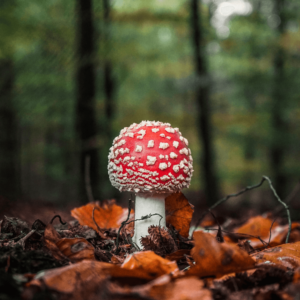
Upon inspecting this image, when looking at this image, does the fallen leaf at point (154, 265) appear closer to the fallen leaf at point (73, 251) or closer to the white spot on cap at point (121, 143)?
the fallen leaf at point (73, 251)

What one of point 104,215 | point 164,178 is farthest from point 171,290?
point 104,215

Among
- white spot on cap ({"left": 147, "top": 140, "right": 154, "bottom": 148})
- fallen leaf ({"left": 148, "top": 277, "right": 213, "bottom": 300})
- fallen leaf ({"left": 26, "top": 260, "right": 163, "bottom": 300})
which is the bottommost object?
fallen leaf ({"left": 148, "top": 277, "right": 213, "bottom": 300})

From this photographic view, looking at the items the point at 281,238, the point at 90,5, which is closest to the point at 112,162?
the point at 281,238

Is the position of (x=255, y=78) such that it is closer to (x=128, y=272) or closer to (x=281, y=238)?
(x=281, y=238)

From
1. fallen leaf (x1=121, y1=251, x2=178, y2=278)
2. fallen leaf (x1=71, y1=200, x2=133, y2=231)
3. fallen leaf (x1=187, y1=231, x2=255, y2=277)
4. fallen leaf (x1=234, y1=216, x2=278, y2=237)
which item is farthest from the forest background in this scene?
fallen leaf (x1=187, y1=231, x2=255, y2=277)

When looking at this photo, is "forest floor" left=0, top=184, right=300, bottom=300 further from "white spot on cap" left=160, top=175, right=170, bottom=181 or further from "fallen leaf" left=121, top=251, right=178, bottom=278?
"white spot on cap" left=160, top=175, right=170, bottom=181

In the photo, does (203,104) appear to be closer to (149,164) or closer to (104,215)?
(104,215)
